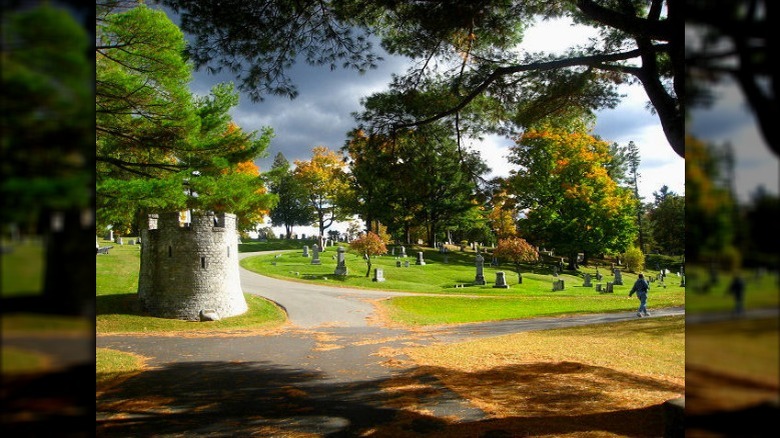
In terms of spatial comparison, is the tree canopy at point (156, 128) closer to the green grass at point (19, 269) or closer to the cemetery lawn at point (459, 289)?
the green grass at point (19, 269)

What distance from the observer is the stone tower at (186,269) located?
17.9 metres

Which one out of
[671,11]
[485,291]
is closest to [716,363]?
[671,11]

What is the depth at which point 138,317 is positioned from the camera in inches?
675

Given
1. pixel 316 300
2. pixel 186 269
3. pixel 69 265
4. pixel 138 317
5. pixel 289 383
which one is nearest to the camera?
pixel 69 265

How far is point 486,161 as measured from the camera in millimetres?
8711

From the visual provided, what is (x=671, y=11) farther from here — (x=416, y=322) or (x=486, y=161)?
(x=416, y=322)

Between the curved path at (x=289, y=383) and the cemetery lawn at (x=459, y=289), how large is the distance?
9.92 feet

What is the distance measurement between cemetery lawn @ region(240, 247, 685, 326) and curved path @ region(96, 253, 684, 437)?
3.02 meters

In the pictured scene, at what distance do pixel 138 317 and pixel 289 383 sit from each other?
1174 centimetres

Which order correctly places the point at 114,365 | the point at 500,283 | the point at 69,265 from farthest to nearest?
1. the point at 500,283
2. the point at 114,365
3. the point at 69,265

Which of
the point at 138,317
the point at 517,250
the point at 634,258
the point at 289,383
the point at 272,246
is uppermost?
the point at 517,250

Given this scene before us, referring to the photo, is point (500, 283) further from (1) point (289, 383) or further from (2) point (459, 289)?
(1) point (289, 383)

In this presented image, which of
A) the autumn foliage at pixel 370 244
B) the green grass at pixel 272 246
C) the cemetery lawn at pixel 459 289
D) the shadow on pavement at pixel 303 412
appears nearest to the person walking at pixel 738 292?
the shadow on pavement at pixel 303 412

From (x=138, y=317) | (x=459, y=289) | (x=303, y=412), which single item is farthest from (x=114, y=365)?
(x=459, y=289)
